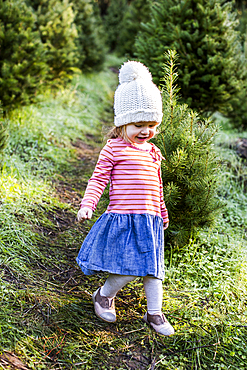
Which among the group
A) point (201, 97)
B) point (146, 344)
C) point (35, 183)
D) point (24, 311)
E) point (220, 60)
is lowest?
point (146, 344)

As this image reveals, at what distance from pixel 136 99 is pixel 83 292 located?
1.47 meters

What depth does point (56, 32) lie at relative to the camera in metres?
6.20

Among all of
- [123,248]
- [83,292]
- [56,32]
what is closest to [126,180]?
[123,248]

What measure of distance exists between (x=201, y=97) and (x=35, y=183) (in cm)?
256

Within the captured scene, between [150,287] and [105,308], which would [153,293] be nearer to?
[150,287]

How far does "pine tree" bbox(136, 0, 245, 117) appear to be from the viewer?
4.07 m

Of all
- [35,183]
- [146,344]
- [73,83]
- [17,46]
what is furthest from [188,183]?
[73,83]

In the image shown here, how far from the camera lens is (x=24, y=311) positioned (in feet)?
6.57

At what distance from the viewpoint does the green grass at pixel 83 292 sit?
185 cm

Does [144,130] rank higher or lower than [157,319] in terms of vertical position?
higher

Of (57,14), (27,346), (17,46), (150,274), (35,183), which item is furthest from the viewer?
(57,14)

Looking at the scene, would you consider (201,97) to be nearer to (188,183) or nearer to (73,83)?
(188,183)

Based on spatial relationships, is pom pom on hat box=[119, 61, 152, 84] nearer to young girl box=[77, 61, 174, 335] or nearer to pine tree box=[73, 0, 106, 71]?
young girl box=[77, 61, 174, 335]

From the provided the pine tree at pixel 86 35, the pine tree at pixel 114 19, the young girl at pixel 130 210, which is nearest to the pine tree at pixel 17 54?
the young girl at pixel 130 210
